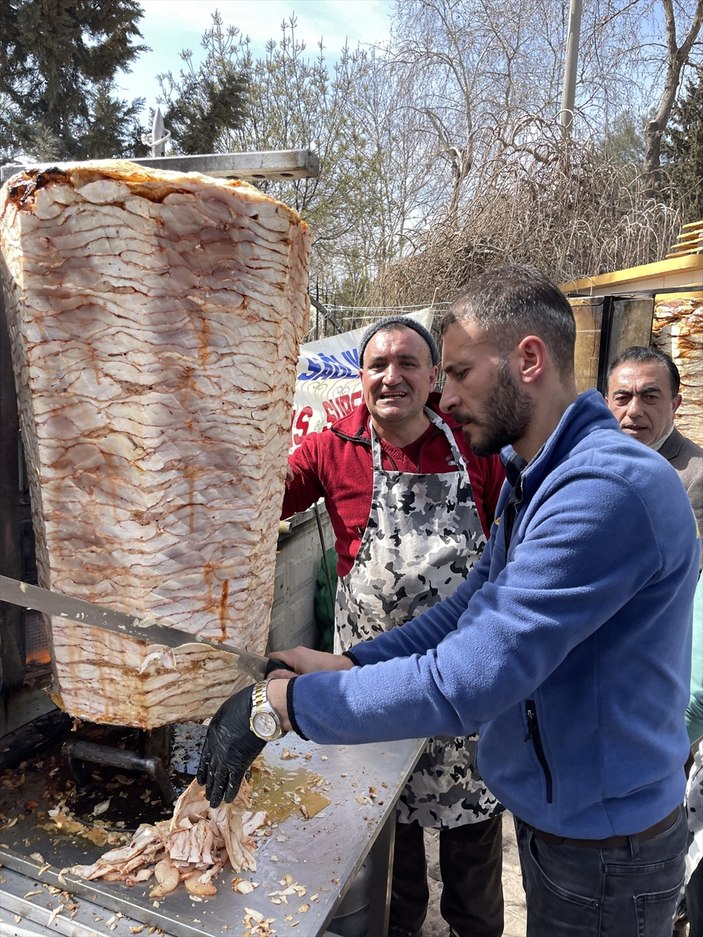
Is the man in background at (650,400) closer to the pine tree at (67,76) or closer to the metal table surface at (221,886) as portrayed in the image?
the metal table surface at (221,886)

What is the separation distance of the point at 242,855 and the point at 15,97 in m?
9.21

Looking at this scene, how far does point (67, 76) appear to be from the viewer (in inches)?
320

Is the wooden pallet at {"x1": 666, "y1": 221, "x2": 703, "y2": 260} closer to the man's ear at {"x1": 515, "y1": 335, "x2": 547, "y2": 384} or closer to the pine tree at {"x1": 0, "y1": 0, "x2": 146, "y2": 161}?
the man's ear at {"x1": 515, "y1": 335, "x2": 547, "y2": 384}

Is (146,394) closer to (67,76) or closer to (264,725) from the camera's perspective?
(264,725)

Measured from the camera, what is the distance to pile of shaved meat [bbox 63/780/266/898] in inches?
51.6

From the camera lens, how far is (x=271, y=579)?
5.46ft

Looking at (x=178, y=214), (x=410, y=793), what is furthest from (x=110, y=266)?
(x=410, y=793)

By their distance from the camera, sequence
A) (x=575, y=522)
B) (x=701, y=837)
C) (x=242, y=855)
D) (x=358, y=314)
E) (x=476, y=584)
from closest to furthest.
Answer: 1. (x=575, y=522)
2. (x=242, y=855)
3. (x=476, y=584)
4. (x=701, y=837)
5. (x=358, y=314)

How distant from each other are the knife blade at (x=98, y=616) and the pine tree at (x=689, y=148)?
14.3 metres

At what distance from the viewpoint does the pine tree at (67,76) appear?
24.4ft

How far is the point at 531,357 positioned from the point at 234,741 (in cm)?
101

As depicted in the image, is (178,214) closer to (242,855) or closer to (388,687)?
(388,687)

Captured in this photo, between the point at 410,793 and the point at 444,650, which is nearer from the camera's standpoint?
the point at 444,650

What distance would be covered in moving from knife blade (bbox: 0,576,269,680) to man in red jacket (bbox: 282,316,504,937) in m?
0.90
